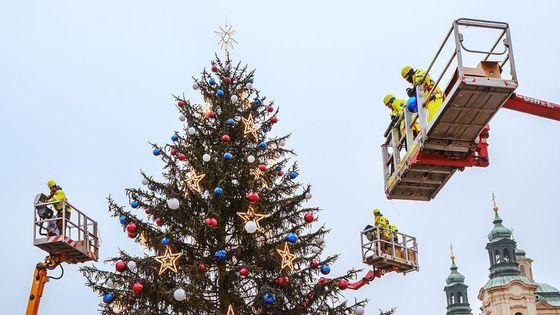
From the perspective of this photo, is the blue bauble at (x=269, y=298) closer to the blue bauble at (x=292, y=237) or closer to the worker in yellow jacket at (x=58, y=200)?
the blue bauble at (x=292, y=237)

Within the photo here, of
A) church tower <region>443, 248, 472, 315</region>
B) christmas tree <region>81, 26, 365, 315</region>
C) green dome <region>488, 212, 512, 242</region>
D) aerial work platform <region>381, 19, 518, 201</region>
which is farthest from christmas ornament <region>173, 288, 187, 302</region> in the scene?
church tower <region>443, 248, 472, 315</region>

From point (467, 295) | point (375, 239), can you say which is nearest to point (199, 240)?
point (375, 239)

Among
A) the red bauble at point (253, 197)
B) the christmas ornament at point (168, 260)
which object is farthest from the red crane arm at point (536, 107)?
the christmas ornament at point (168, 260)

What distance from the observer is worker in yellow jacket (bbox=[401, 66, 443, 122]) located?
1305cm

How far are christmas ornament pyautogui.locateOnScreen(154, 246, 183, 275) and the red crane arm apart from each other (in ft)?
27.5

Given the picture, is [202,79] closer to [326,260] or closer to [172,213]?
[172,213]

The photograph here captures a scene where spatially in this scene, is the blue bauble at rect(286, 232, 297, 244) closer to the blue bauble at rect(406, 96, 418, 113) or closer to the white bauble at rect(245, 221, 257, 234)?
the white bauble at rect(245, 221, 257, 234)

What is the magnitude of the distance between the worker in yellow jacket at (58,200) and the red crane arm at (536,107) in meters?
9.05

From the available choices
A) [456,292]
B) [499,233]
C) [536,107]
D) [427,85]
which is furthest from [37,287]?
[456,292]

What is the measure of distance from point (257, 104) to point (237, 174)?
2.51 metres

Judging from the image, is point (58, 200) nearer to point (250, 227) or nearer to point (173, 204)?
point (173, 204)

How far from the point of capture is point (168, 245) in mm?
19375

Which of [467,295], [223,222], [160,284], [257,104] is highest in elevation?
[467,295]

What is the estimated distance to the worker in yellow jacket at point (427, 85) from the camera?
1305cm
